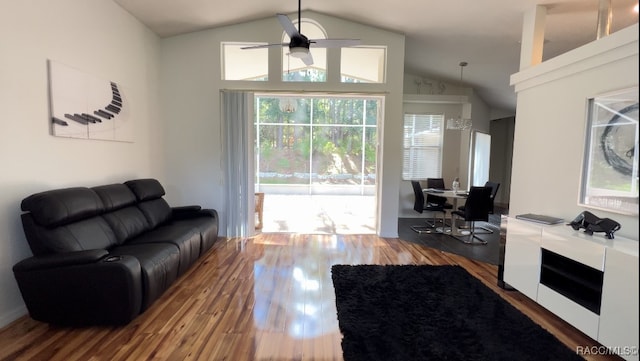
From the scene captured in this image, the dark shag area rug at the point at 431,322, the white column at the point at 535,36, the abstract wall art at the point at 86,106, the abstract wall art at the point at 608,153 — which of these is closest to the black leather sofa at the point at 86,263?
the abstract wall art at the point at 86,106

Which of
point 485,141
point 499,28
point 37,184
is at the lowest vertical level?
point 37,184

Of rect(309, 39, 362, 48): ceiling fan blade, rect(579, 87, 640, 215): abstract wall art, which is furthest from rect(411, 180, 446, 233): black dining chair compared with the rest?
rect(309, 39, 362, 48): ceiling fan blade

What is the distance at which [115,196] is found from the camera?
130 inches

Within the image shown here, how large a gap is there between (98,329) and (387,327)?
224 centimetres

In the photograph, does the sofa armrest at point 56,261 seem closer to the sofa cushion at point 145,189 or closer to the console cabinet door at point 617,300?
the sofa cushion at point 145,189

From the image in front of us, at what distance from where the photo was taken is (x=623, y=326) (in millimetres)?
1934

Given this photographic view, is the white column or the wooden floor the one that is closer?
the wooden floor

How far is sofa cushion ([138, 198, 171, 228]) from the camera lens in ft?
12.2

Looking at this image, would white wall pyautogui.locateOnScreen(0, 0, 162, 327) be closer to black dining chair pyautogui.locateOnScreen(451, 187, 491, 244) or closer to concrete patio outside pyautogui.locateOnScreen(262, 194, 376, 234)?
concrete patio outside pyautogui.locateOnScreen(262, 194, 376, 234)

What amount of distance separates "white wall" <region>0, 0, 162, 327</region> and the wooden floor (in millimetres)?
751

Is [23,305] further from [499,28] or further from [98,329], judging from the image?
[499,28]

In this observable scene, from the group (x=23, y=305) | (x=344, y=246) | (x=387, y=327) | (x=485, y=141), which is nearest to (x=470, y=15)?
(x=344, y=246)

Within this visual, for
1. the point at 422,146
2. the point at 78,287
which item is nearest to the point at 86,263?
the point at 78,287

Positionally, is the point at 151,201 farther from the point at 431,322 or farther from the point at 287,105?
the point at 287,105
